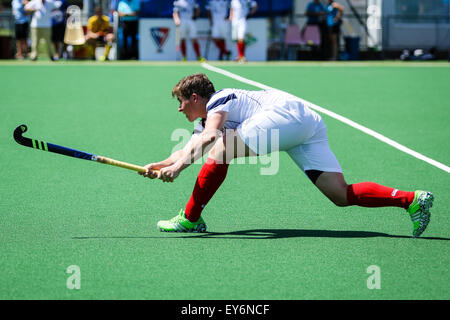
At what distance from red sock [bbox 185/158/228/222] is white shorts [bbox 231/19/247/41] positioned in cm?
1772

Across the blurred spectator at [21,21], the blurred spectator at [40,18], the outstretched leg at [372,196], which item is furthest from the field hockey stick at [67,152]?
the blurred spectator at [21,21]

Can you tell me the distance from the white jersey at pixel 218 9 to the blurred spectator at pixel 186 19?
0.43m

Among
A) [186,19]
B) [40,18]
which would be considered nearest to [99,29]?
[40,18]

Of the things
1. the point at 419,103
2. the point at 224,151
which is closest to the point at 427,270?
the point at 224,151

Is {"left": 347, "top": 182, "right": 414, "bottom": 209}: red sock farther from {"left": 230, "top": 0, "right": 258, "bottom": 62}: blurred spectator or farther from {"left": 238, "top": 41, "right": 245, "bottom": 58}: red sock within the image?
{"left": 238, "top": 41, "right": 245, "bottom": 58}: red sock

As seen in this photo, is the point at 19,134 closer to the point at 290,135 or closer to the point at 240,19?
the point at 290,135

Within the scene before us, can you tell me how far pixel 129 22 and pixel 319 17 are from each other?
610cm

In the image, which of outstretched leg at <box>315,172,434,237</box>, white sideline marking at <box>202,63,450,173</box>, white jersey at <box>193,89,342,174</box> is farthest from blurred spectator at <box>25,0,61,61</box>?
outstretched leg at <box>315,172,434,237</box>

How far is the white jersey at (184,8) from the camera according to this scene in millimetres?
24000

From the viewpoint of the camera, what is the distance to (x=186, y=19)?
2425 cm

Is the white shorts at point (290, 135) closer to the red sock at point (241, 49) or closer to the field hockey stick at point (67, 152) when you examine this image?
the field hockey stick at point (67, 152)

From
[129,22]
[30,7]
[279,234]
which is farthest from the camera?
[129,22]

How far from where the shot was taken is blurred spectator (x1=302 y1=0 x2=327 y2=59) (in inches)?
1004
